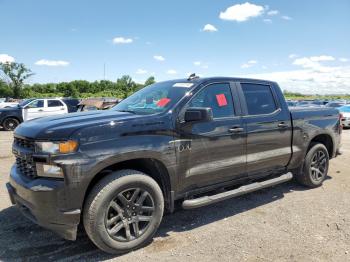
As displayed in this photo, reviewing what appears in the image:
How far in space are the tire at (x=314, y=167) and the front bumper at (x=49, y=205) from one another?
4074 millimetres

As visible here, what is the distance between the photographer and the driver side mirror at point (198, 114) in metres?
3.79

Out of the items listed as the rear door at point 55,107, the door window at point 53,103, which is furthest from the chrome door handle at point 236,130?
the door window at point 53,103

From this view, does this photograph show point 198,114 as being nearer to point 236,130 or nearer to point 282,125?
point 236,130

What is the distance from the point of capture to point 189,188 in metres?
4.14

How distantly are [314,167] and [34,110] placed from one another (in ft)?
50.3

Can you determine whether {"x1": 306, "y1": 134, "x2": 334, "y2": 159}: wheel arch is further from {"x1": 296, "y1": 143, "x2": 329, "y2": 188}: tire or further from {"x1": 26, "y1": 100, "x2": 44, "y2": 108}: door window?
{"x1": 26, "y1": 100, "x2": 44, "y2": 108}: door window

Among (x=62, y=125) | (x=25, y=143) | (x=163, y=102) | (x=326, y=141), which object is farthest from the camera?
(x=326, y=141)

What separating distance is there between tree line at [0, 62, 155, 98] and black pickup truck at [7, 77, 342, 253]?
5127cm

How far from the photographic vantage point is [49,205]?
3.22m

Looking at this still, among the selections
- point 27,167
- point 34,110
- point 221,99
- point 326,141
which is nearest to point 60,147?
point 27,167

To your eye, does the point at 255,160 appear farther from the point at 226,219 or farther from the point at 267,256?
the point at 267,256

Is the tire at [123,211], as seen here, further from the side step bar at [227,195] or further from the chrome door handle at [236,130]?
the chrome door handle at [236,130]

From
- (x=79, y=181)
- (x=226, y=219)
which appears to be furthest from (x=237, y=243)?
(x=79, y=181)

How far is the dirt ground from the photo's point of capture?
3.58 m
